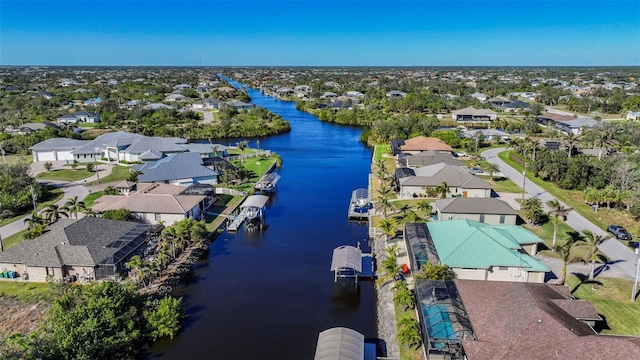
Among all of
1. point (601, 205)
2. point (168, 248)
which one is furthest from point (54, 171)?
point (601, 205)

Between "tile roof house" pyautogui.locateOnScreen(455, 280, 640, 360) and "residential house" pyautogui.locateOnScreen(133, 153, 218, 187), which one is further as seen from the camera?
"residential house" pyautogui.locateOnScreen(133, 153, 218, 187)

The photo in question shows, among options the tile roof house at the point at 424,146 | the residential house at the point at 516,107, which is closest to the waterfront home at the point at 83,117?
the tile roof house at the point at 424,146

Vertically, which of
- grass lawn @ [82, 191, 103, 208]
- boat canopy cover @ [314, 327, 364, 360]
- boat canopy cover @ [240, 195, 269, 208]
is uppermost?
boat canopy cover @ [240, 195, 269, 208]

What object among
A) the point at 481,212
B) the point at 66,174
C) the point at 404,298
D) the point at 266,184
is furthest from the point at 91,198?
the point at 481,212

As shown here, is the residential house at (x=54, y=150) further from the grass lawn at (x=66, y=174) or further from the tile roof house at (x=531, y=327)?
the tile roof house at (x=531, y=327)

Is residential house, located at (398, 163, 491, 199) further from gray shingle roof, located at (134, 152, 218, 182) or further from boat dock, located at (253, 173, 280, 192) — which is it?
gray shingle roof, located at (134, 152, 218, 182)

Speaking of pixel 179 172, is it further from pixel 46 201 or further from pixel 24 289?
pixel 24 289

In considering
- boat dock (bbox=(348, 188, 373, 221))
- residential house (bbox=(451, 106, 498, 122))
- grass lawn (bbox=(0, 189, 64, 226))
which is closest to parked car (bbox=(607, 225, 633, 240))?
boat dock (bbox=(348, 188, 373, 221))
